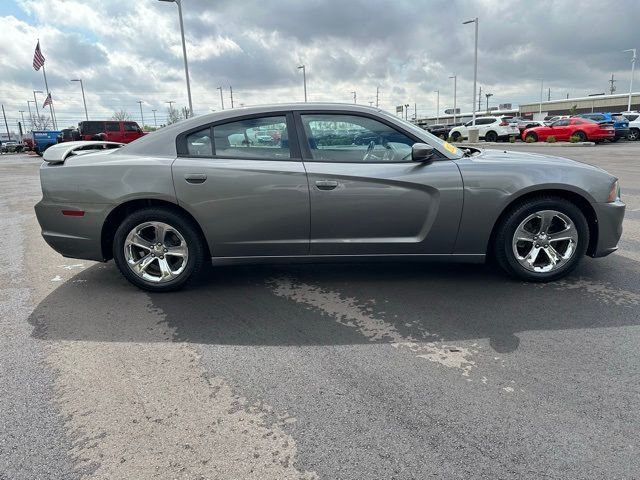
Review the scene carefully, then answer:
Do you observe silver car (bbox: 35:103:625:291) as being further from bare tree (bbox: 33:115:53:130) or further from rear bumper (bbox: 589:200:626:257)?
bare tree (bbox: 33:115:53:130)

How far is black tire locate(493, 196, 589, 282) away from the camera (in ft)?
12.8

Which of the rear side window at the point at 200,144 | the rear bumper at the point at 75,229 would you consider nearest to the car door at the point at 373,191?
the rear side window at the point at 200,144

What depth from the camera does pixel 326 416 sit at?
92.9 inches

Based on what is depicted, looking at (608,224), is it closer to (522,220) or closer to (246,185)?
(522,220)

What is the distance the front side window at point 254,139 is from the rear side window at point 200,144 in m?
0.06

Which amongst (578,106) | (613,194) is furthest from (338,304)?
(578,106)

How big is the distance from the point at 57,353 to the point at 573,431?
2981 mm

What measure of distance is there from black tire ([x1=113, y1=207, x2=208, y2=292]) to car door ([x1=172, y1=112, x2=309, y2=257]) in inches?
5.0

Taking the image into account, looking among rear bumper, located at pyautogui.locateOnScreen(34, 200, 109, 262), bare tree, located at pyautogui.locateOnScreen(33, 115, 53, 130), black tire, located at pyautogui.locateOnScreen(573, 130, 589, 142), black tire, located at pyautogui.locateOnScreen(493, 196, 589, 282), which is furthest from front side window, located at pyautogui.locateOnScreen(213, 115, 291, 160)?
bare tree, located at pyautogui.locateOnScreen(33, 115, 53, 130)

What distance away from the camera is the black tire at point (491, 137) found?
104ft

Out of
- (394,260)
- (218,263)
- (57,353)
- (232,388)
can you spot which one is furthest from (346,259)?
(57,353)

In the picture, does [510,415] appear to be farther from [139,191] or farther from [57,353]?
[139,191]

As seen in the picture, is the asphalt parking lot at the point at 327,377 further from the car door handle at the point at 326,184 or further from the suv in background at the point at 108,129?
the suv in background at the point at 108,129

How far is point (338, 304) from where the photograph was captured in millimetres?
3775
